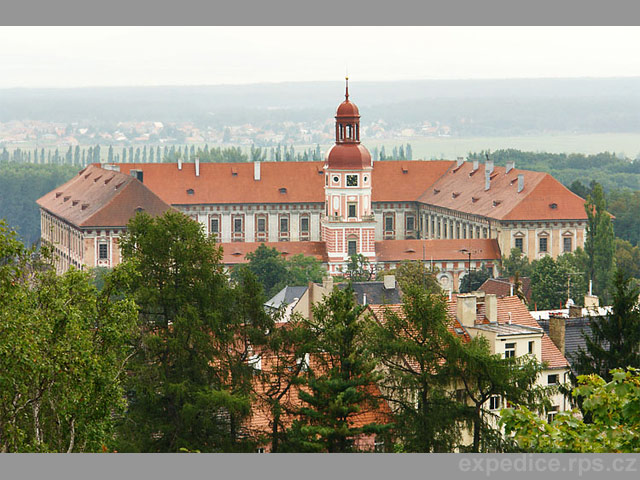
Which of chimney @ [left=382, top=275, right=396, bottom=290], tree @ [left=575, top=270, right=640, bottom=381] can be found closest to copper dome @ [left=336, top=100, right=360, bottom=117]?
chimney @ [left=382, top=275, right=396, bottom=290]

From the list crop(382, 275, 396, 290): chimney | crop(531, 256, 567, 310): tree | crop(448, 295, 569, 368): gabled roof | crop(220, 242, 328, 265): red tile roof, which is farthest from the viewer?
crop(220, 242, 328, 265): red tile roof

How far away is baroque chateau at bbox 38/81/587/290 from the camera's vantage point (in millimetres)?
89000

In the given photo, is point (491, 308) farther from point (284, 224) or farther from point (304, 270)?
point (284, 224)

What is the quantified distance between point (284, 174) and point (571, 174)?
74.9m

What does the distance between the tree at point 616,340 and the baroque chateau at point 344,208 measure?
47725mm

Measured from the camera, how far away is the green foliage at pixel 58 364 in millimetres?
17453

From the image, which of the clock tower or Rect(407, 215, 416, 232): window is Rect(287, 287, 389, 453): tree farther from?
Rect(407, 215, 416, 232): window

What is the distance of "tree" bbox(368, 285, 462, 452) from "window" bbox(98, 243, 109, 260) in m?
61.4

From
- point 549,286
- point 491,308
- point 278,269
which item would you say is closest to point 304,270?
point 278,269

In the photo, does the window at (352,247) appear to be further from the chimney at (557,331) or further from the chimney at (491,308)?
the chimney at (491,308)

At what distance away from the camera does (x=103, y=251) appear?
88.8 m

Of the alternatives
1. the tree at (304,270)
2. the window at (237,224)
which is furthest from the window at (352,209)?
the window at (237,224)

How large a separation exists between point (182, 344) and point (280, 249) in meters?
63.2

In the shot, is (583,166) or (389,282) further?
(583,166)
